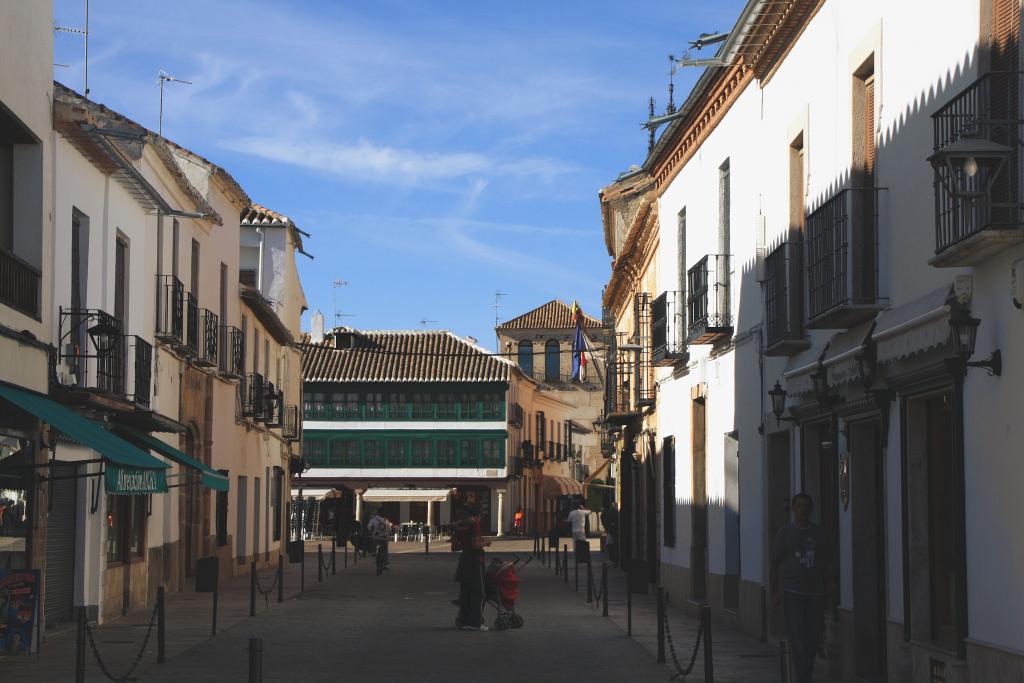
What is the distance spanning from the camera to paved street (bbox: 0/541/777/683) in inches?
631

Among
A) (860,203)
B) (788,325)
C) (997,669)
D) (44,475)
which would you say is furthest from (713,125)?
(997,669)

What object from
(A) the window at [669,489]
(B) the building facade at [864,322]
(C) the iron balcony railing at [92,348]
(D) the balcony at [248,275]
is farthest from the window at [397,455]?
(C) the iron balcony railing at [92,348]

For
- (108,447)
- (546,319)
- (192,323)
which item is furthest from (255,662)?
(546,319)

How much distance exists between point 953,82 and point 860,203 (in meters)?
2.40

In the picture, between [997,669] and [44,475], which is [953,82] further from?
[44,475]

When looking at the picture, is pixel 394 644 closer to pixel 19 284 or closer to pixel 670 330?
pixel 19 284

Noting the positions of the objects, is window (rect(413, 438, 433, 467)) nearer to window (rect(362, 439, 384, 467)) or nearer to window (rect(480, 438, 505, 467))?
window (rect(362, 439, 384, 467))

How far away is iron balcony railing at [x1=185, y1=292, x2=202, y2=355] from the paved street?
15.1ft

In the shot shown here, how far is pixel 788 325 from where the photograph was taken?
56.2ft

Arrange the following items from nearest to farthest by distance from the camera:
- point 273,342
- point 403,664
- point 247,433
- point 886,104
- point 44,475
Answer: point 886,104, point 403,664, point 44,475, point 247,433, point 273,342

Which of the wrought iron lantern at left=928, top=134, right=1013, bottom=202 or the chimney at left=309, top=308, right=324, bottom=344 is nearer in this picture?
the wrought iron lantern at left=928, top=134, right=1013, bottom=202

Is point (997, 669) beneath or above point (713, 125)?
beneath

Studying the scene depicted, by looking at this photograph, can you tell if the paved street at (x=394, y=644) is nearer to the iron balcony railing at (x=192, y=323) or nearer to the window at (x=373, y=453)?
the iron balcony railing at (x=192, y=323)

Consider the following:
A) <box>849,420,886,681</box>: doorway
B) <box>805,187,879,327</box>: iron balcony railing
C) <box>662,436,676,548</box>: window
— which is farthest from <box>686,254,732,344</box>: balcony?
<box>805,187,879,327</box>: iron balcony railing
